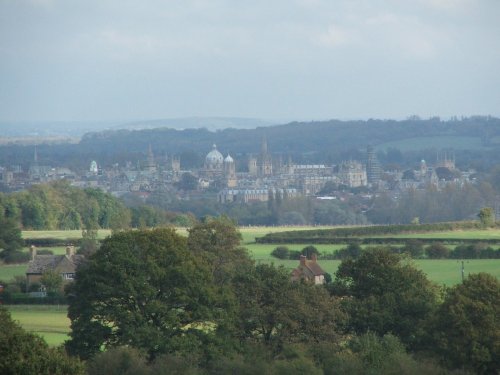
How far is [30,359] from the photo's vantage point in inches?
918

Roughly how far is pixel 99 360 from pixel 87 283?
3.88 meters

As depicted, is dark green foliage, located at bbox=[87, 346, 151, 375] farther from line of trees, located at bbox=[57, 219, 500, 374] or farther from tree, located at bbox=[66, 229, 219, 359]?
tree, located at bbox=[66, 229, 219, 359]

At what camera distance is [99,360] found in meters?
27.9

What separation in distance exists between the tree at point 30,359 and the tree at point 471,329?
25.8 ft

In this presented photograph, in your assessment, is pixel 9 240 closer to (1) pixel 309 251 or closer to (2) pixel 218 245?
(1) pixel 309 251

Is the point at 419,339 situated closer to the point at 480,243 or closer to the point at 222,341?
the point at 222,341

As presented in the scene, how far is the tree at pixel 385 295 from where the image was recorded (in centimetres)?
3167

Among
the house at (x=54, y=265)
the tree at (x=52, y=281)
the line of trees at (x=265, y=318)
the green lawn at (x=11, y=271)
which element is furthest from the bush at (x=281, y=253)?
the line of trees at (x=265, y=318)

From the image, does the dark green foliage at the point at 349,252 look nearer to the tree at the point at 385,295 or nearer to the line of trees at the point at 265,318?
the tree at the point at 385,295

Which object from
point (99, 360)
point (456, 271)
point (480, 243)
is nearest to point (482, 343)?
point (99, 360)

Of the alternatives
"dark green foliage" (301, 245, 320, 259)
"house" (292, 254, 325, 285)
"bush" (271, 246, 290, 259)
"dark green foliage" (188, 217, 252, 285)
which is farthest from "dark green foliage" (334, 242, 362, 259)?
"dark green foliage" (188, 217, 252, 285)

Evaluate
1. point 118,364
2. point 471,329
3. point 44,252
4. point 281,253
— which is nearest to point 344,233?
point 281,253

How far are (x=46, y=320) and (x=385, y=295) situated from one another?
10.2 metres

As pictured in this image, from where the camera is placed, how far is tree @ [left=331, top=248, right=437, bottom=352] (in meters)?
31.7
